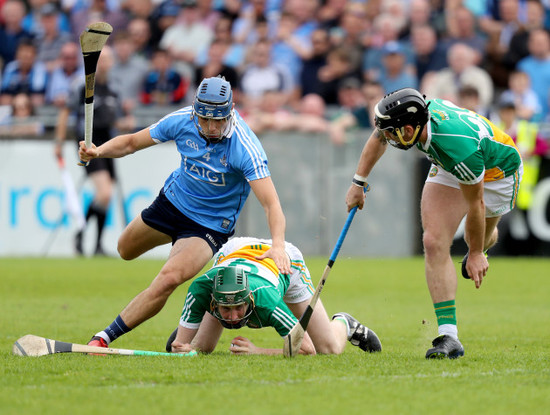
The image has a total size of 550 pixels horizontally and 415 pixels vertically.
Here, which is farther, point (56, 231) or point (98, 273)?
point (56, 231)

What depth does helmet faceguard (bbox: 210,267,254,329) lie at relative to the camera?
670 cm

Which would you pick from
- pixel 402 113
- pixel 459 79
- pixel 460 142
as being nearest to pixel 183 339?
pixel 402 113

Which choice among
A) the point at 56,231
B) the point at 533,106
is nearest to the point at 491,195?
the point at 533,106

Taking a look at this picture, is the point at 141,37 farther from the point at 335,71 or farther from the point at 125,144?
the point at 125,144

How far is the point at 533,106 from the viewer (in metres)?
16.2

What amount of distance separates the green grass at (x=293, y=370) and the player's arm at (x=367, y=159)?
115 centimetres

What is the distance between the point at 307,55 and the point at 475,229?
11.1 m

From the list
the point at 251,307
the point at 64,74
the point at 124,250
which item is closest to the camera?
the point at 251,307

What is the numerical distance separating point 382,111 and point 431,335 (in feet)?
6.59

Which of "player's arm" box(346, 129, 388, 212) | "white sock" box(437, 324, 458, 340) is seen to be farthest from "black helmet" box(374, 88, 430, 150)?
"white sock" box(437, 324, 458, 340)

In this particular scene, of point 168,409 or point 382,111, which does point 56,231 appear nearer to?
point 382,111

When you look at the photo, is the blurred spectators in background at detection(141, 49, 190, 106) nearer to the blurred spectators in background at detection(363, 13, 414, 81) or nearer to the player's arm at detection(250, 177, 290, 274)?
the blurred spectators in background at detection(363, 13, 414, 81)

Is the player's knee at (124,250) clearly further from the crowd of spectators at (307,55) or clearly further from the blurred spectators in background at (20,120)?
the blurred spectators in background at (20,120)

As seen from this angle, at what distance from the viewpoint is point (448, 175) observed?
24.1 ft
